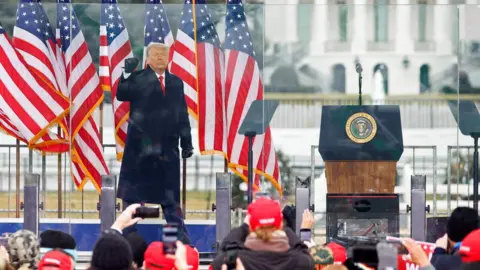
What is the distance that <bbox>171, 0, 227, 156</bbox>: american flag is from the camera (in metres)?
14.1

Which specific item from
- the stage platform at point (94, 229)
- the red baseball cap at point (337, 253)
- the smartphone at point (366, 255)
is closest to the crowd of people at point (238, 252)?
the smartphone at point (366, 255)

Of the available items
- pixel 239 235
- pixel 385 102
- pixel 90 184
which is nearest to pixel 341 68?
pixel 385 102

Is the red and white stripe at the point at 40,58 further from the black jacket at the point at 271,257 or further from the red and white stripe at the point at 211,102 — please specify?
the black jacket at the point at 271,257

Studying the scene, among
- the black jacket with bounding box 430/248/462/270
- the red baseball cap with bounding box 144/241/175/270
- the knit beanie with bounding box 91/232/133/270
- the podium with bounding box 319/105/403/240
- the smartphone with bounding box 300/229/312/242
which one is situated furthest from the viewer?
the podium with bounding box 319/105/403/240

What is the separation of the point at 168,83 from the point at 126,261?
247 inches

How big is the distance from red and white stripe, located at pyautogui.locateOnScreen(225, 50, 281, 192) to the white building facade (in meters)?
0.15

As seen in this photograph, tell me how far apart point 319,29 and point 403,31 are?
0.77 m

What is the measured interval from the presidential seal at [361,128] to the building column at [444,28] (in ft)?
2.95

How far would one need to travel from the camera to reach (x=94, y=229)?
14.0 m

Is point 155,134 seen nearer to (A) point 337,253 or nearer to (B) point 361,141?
(B) point 361,141

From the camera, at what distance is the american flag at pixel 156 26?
46.1ft

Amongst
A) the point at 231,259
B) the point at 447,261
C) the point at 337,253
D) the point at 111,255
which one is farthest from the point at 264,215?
the point at 337,253

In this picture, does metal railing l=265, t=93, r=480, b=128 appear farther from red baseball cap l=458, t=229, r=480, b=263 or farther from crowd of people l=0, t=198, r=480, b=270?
red baseball cap l=458, t=229, r=480, b=263

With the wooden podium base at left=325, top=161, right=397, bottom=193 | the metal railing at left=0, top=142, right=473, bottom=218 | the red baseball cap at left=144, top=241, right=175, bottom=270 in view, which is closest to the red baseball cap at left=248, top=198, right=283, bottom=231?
the red baseball cap at left=144, top=241, right=175, bottom=270
